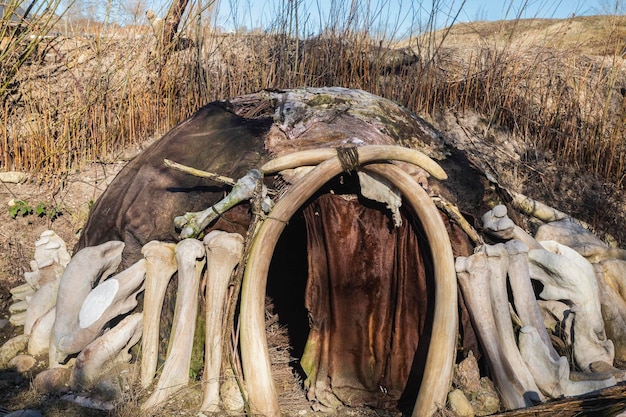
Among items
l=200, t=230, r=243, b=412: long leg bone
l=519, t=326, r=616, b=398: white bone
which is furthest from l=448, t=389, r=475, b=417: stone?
l=200, t=230, r=243, b=412: long leg bone

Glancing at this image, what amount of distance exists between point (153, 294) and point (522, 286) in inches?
74.6

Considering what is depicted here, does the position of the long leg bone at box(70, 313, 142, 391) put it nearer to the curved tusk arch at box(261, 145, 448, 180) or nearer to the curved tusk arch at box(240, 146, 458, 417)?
the curved tusk arch at box(240, 146, 458, 417)

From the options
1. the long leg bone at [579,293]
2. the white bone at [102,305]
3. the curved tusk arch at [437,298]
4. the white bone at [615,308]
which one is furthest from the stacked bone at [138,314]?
the white bone at [615,308]

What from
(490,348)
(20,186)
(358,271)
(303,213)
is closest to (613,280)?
(490,348)

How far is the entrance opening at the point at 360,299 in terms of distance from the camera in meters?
3.50

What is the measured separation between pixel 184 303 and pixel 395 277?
1148mm

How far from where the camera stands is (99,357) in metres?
3.26

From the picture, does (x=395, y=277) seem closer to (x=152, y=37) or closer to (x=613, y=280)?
(x=613, y=280)

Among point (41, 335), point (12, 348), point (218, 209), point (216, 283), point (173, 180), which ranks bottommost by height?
point (12, 348)

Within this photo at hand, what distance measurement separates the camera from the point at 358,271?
3590mm

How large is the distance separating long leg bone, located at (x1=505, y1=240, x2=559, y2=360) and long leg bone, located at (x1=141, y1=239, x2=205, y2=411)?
5.23 ft

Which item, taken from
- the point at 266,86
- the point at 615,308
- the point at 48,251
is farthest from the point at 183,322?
the point at 266,86

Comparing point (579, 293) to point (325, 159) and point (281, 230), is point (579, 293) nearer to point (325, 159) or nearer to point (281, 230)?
point (325, 159)

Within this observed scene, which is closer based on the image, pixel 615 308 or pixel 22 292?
pixel 615 308
